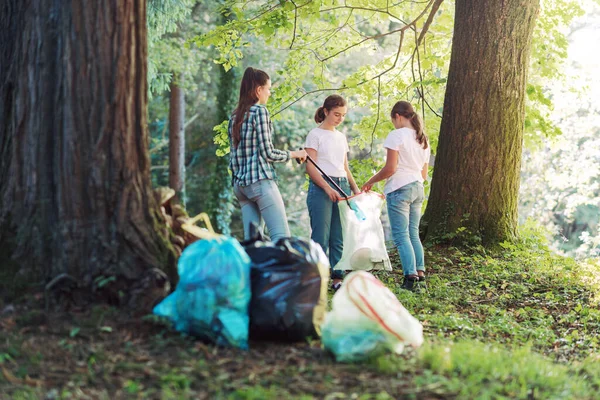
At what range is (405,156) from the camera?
271 inches

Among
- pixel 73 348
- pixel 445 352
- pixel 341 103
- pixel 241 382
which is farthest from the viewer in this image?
pixel 341 103

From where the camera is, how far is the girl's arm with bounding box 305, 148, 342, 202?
6.67 metres

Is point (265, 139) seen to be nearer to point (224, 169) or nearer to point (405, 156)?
point (405, 156)

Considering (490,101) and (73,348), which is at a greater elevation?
(490,101)

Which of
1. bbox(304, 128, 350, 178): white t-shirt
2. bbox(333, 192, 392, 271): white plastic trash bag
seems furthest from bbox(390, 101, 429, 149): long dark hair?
bbox(333, 192, 392, 271): white plastic trash bag

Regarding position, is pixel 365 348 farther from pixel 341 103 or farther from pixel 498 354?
pixel 341 103

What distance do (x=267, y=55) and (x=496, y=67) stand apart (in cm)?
1397

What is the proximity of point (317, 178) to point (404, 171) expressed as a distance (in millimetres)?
856

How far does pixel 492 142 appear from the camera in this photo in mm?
8703

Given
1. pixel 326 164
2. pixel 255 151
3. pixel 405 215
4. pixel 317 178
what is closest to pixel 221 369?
pixel 255 151

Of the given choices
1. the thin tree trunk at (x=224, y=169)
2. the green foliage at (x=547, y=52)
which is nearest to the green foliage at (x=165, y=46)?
the thin tree trunk at (x=224, y=169)

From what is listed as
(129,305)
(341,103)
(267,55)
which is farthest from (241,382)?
(267,55)

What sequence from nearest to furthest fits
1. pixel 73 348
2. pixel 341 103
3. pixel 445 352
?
pixel 73 348 < pixel 445 352 < pixel 341 103

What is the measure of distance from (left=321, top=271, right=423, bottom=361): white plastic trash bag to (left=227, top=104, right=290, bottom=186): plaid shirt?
1.95m
